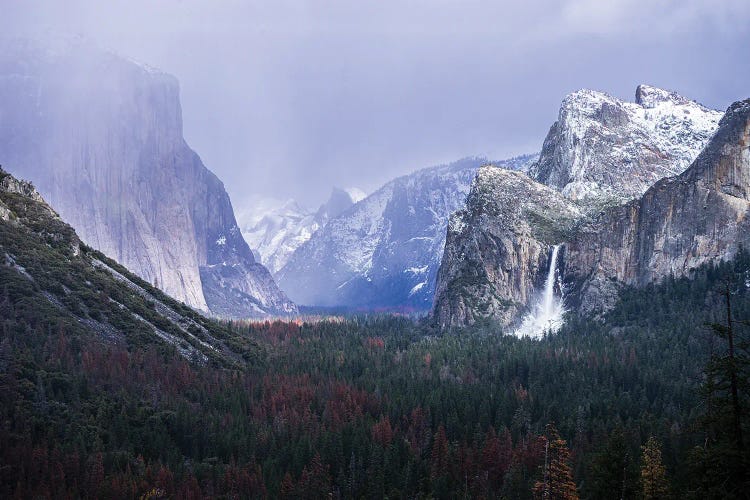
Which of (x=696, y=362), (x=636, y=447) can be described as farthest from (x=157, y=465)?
(x=696, y=362)

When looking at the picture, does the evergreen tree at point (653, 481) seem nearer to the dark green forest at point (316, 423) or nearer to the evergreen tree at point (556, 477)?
the dark green forest at point (316, 423)

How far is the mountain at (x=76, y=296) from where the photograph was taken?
5625 inches

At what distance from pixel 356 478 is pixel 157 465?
26557 mm

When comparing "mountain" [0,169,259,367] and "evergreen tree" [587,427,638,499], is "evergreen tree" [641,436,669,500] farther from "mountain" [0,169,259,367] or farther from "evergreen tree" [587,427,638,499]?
"mountain" [0,169,259,367]

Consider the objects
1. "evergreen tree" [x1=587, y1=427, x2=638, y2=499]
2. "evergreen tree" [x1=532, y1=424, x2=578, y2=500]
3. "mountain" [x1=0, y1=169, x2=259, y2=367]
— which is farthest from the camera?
"mountain" [x1=0, y1=169, x2=259, y2=367]

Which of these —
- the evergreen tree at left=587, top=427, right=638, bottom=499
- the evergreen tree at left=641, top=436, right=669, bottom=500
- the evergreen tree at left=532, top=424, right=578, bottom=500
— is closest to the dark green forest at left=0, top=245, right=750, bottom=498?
the evergreen tree at left=587, top=427, right=638, bottom=499

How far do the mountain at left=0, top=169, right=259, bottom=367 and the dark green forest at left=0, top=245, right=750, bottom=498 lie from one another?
1730 millimetres

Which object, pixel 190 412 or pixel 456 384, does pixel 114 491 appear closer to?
pixel 190 412

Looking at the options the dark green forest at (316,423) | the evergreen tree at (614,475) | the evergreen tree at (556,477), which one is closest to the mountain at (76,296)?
the dark green forest at (316,423)

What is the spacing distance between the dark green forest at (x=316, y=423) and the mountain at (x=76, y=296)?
1730 mm

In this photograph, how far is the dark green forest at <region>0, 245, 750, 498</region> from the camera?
306 ft

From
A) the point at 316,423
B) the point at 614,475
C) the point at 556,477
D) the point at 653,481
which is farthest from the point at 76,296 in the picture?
the point at 556,477

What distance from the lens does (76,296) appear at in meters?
155

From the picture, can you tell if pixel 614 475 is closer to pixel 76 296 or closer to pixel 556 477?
pixel 556 477
